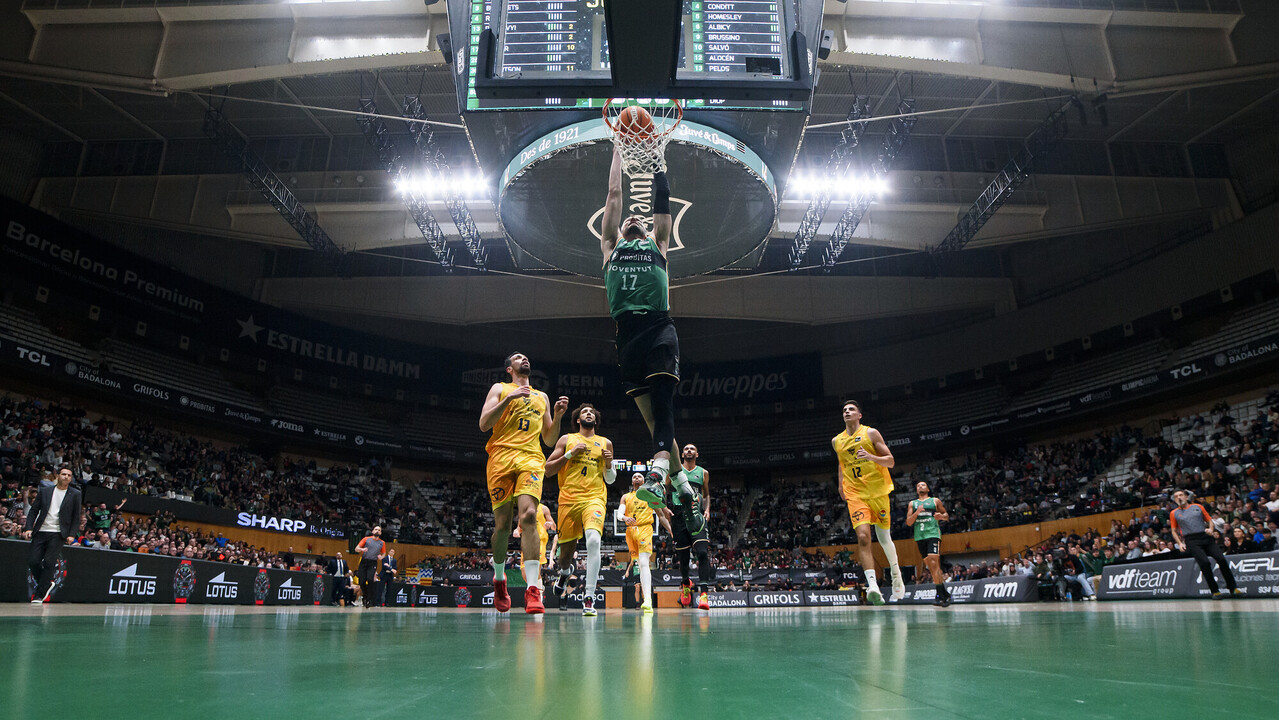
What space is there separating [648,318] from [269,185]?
775 inches

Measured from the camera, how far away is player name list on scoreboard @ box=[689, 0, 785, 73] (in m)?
8.62

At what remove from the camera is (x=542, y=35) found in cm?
876

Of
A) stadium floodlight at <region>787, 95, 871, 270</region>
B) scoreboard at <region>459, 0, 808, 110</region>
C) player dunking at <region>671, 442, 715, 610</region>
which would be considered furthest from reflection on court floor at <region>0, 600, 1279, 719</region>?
stadium floodlight at <region>787, 95, 871, 270</region>

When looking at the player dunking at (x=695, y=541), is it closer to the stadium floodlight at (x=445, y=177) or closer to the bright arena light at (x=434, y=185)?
the stadium floodlight at (x=445, y=177)

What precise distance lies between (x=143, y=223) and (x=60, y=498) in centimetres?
1906

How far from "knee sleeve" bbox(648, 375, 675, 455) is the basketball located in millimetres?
3146

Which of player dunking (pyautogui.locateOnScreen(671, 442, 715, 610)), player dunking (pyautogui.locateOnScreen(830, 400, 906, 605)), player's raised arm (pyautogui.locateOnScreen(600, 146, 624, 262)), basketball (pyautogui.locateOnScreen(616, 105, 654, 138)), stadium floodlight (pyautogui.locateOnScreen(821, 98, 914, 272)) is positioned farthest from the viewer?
stadium floodlight (pyautogui.locateOnScreen(821, 98, 914, 272))

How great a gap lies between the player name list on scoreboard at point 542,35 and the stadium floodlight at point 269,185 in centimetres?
1443

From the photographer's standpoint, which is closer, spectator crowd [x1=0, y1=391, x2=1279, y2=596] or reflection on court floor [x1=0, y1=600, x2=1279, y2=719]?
reflection on court floor [x1=0, y1=600, x2=1279, y2=719]

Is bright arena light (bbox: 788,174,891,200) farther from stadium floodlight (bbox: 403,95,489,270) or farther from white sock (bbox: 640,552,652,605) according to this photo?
white sock (bbox: 640,552,652,605)

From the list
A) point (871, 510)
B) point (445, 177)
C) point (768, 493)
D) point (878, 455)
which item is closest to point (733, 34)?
point (878, 455)

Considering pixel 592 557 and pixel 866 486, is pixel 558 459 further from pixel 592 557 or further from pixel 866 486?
pixel 866 486

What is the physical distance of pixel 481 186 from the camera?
2234cm

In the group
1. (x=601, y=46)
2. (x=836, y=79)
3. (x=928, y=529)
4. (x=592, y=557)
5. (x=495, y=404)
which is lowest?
(x=592, y=557)
